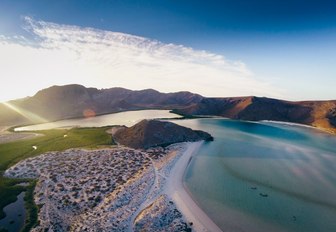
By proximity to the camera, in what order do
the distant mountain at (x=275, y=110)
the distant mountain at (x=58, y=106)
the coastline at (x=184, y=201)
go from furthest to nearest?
the distant mountain at (x=275, y=110) → the distant mountain at (x=58, y=106) → the coastline at (x=184, y=201)

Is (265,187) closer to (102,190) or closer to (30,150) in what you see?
(102,190)

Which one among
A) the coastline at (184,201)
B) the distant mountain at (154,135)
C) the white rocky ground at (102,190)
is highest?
the distant mountain at (154,135)

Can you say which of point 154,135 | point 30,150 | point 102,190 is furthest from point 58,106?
point 102,190

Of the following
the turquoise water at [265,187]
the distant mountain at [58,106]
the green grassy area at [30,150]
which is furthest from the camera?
the distant mountain at [58,106]

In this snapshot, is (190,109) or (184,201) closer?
(184,201)

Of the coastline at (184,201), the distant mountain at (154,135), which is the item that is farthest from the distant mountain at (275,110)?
the coastline at (184,201)

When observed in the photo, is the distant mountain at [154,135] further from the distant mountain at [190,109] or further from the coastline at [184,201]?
the distant mountain at [190,109]
